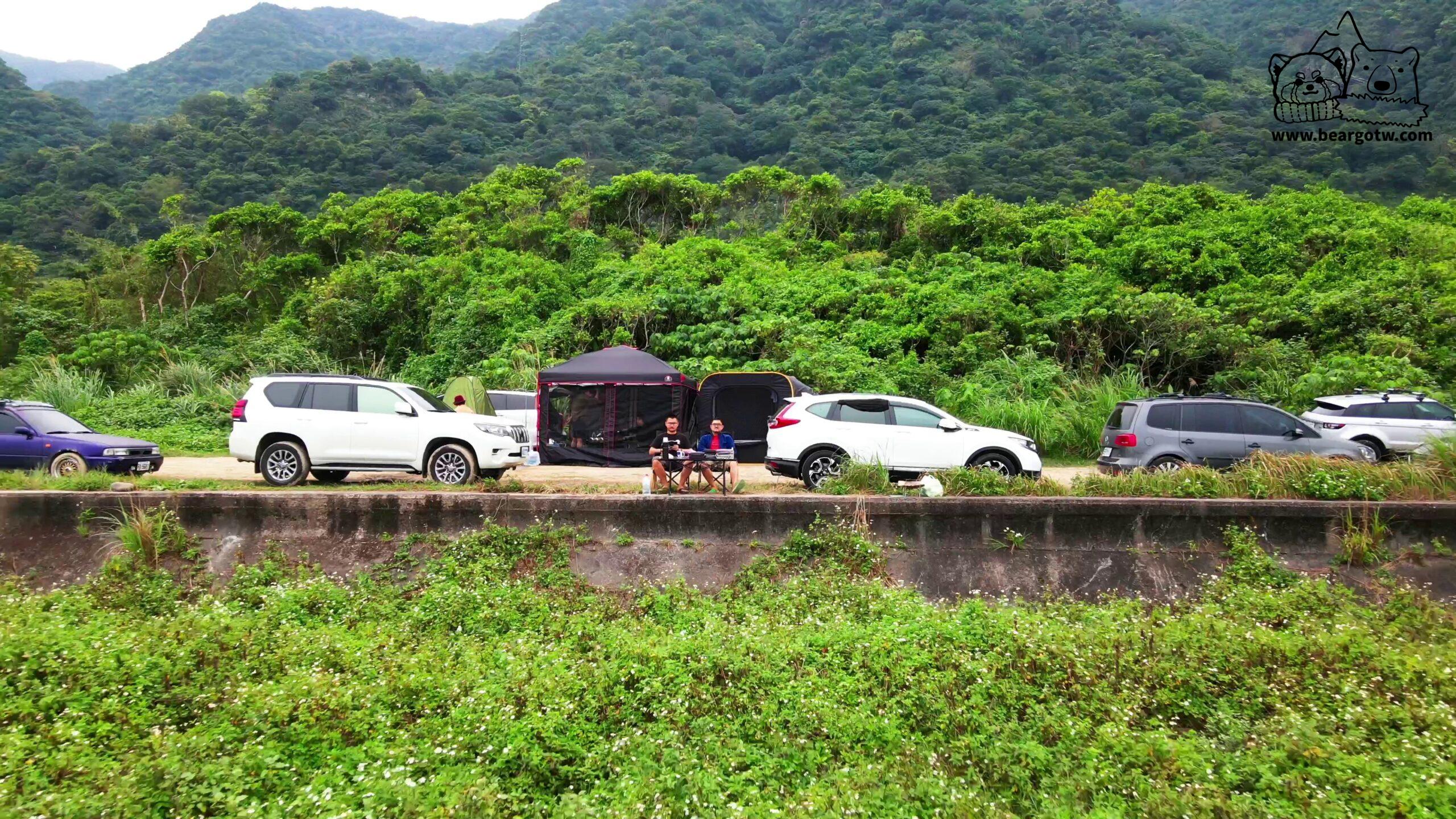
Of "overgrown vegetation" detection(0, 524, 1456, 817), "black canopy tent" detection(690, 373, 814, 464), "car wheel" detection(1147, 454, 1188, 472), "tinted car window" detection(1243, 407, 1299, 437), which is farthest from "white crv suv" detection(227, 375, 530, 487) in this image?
"tinted car window" detection(1243, 407, 1299, 437)

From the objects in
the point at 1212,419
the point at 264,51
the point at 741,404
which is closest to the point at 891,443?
the point at 1212,419

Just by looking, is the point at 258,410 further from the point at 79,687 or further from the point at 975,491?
the point at 975,491

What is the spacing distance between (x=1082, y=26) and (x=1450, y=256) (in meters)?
48.6

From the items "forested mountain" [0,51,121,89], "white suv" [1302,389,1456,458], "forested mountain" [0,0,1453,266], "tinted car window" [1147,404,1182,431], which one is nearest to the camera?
"tinted car window" [1147,404,1182,431]

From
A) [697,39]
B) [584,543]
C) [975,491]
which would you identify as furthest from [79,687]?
[697,39]

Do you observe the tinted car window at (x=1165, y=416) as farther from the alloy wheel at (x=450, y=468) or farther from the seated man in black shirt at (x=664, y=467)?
the alloy wheel at (x=450, y=468)

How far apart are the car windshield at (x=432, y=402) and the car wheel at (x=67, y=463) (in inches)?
197

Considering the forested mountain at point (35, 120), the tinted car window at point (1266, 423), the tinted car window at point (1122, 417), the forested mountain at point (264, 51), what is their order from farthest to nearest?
the forested mountain at point (264, 51) < the forested mountain at point (35, 120) < the tinted car window at point (1122, 417) < the tinted car window at point (1266, 423)

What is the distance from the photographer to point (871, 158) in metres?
47.0

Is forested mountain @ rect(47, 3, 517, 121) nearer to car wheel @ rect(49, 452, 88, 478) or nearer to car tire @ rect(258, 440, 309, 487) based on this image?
car wheel @ rect(49, 452, 88, 478)

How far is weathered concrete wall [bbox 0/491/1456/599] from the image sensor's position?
26.6ft

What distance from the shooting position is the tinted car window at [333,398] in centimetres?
1110

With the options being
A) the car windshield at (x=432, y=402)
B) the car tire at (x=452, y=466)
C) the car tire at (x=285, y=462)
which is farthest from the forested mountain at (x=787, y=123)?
the car tire at (x=285, y=462)

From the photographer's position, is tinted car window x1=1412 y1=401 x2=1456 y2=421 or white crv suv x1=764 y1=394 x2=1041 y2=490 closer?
white crv suv x1=764 y1=394 x2=1041 y2=490
